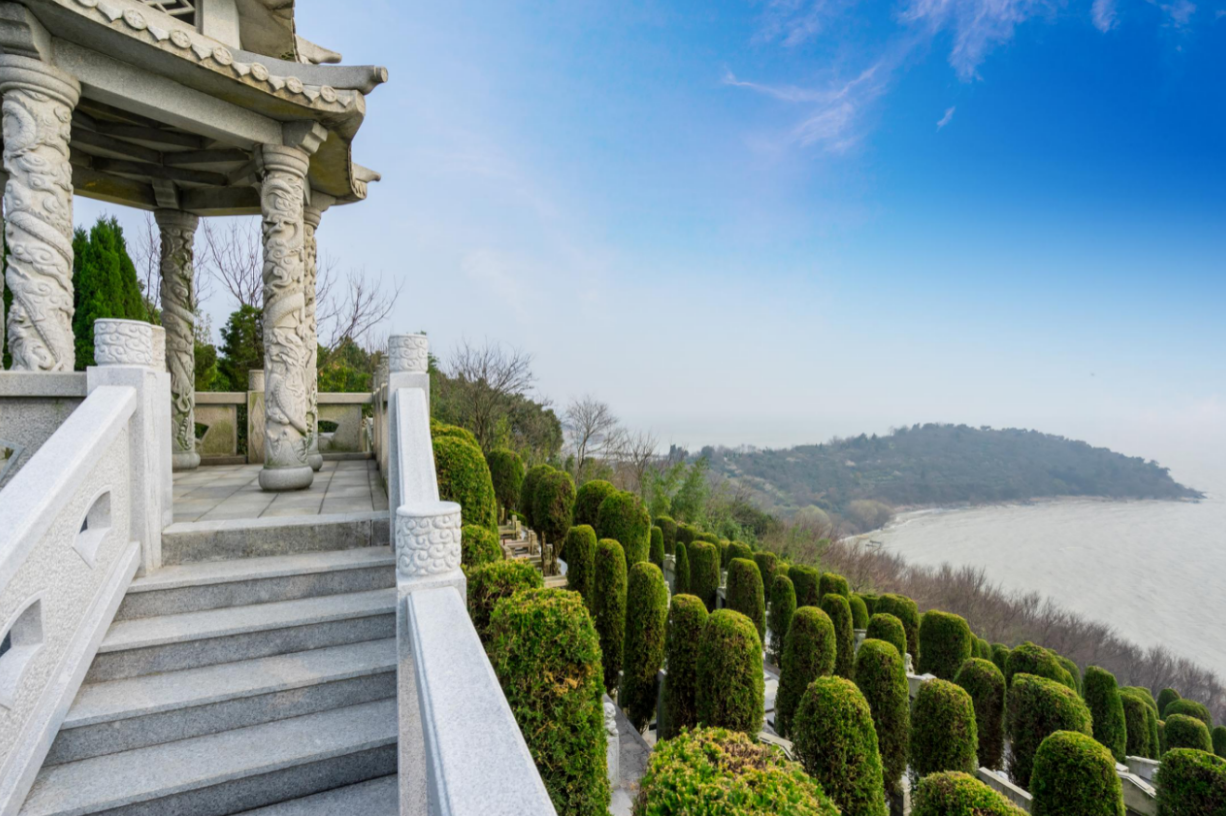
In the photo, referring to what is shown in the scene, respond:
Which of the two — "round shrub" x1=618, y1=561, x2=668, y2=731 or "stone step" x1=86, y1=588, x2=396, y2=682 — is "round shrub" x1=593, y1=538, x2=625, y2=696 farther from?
"stone step" x1=86, y1=588, x2=396, y2=682

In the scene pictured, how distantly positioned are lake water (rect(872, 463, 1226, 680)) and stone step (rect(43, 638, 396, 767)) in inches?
1501

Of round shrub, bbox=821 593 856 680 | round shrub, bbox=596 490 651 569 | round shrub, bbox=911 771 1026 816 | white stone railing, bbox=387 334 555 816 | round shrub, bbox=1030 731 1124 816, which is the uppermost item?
white stone railing, bbox=387 334 555 816

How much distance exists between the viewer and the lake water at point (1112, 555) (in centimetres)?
2942

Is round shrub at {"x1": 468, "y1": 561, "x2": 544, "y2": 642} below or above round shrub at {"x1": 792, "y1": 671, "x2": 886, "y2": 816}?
above

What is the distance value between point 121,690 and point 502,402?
18.0m

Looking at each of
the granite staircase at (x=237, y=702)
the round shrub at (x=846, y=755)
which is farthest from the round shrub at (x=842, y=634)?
the granite staircase at (x=237, y=702)

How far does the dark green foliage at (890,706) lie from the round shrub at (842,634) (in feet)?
8.53

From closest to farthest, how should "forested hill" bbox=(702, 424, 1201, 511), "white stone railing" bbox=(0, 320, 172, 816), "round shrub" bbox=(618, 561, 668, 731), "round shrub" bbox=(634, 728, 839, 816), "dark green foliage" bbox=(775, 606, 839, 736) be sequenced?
1. "round shrub" bbox=(634, 728, 839, 816)
2. "white stone railing" bbox=(0, 320, 172, 816)
3. "round shrub" bbox=(618, 561, 668, 731)
4. "dark green foliage" bbox=(775, 606, 839, 736)
5. "forested hill" bbox=(702, 424, 1201, 511)

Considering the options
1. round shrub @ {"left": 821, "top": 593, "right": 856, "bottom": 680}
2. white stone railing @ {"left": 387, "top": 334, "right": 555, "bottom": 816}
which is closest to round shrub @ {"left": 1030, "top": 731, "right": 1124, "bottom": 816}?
round shrub @ {"left": 821, "top": 593, "right": 856, "bottom": 680}

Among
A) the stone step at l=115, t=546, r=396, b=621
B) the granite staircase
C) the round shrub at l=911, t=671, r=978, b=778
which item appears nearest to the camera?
the granite staircase

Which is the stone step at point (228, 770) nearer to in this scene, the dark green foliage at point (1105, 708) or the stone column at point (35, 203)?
the stone column at point (35, 203)

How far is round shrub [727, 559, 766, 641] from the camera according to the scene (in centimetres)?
883

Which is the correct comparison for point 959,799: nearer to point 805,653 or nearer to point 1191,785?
point 1191,785

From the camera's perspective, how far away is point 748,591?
884cm
